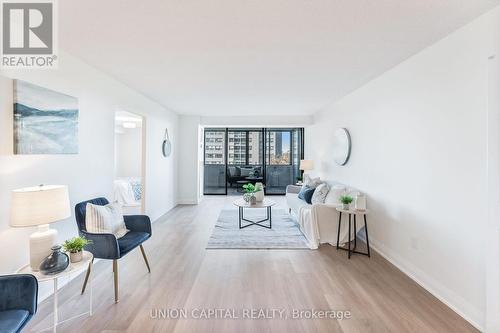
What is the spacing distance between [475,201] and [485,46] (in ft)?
4.09

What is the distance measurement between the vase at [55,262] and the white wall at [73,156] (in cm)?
51

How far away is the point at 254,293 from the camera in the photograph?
222cm

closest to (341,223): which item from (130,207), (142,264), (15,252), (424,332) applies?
(424,332)

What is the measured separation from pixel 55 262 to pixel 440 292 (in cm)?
334

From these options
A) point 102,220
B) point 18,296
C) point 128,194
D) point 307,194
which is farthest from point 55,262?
point 128,194

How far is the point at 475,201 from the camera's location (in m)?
1.83

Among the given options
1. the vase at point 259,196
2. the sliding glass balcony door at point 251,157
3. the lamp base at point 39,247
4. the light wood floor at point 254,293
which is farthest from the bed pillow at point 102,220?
the sliding glass balcony door at point 251,157

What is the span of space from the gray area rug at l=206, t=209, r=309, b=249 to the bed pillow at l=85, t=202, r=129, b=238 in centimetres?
133

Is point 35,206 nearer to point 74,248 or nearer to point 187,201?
point 74,248

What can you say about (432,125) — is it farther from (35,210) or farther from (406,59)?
(35,210)

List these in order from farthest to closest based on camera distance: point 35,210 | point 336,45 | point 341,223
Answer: point 341,223 → point 336,45 → point 35,210

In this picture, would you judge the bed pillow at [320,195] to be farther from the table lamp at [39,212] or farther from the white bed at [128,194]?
the white bed at [128,194]

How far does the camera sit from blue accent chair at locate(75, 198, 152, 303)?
6.91 ft

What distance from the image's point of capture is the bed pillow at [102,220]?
223 cm
